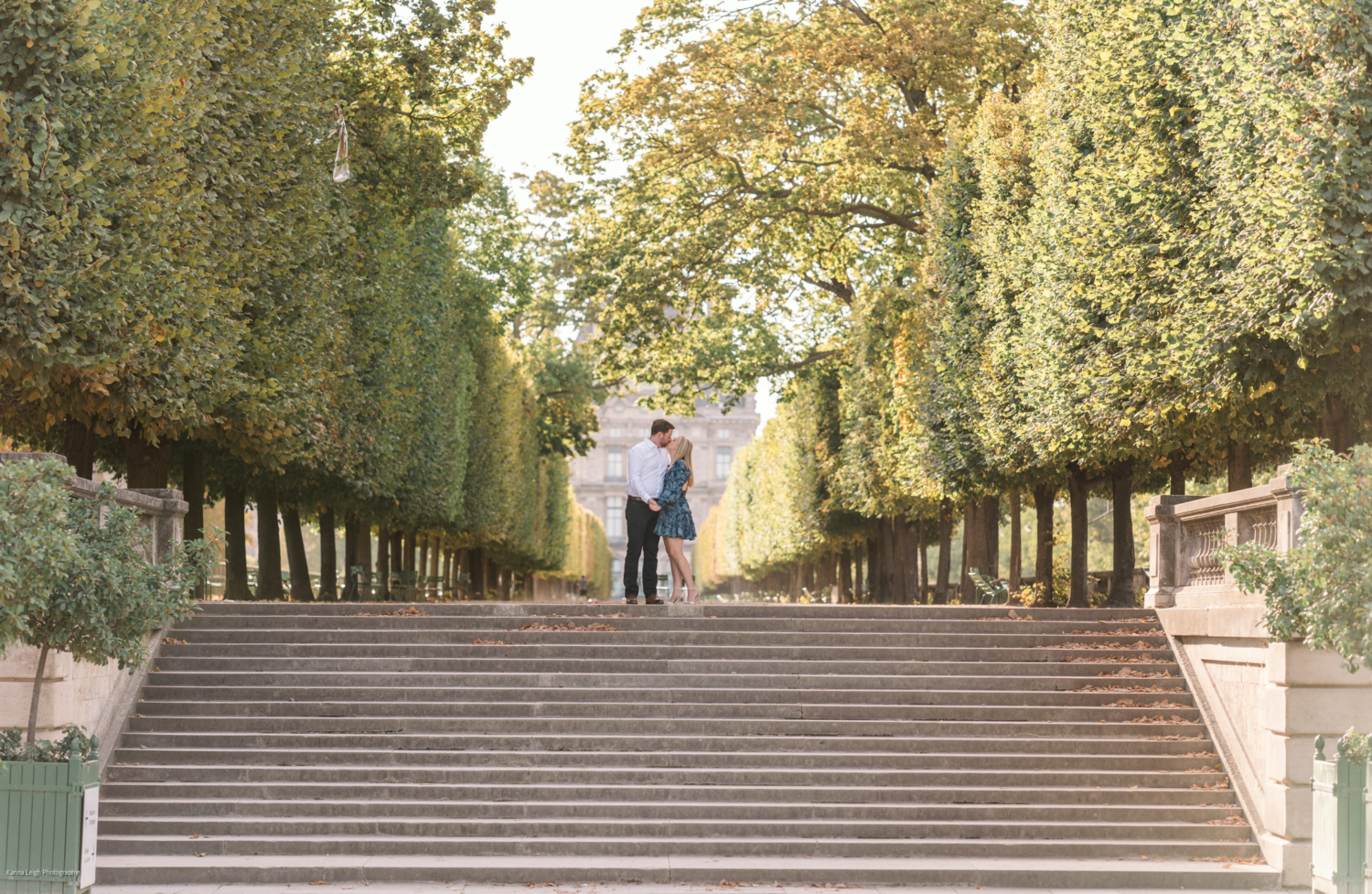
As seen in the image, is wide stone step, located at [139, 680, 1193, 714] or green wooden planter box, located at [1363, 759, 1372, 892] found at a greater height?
wide stone step, located at [139, 680, 1193, 714]

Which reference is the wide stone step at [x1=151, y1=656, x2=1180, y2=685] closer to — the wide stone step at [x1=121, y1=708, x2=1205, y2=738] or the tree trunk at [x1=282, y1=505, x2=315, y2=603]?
the wide stone step at [x1=121, y1=708, x2=1205, y2=738]

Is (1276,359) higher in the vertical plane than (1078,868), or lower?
higher

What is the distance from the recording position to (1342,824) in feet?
30.0

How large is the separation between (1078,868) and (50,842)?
315 inches

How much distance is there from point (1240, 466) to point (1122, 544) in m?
3.68

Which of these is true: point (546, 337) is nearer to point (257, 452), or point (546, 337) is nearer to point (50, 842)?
point (257, 452)

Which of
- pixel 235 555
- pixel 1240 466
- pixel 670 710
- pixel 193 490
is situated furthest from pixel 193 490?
pixel 1240 466

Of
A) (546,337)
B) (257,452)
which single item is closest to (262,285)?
(257,452)

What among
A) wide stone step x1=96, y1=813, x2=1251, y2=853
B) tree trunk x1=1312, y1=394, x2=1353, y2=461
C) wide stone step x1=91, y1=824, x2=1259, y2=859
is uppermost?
tree trunk x1=1312, y1=394, x2=1353, y2=461

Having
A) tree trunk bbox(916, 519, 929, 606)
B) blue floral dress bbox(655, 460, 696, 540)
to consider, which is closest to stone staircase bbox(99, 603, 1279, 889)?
blue floral dress bbox(655, 460, 696, 540)

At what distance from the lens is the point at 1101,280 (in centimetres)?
1773

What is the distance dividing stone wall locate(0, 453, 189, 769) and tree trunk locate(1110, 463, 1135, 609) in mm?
14358

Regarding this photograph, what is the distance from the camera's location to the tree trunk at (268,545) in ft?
82.5

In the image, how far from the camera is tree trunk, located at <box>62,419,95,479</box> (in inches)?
667
